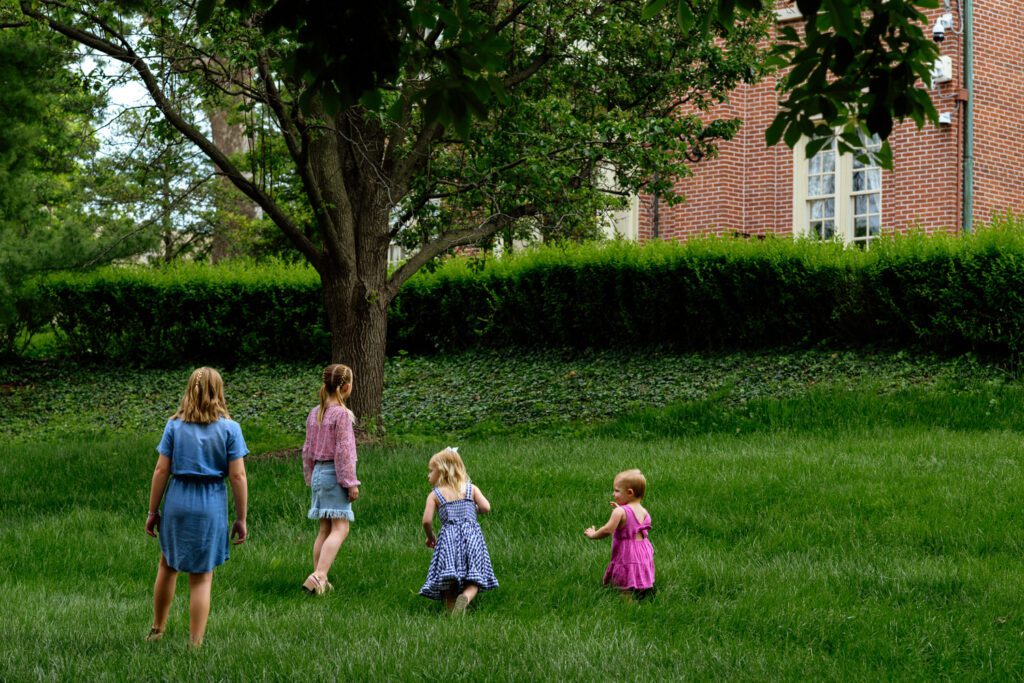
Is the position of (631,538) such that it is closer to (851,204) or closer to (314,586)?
(314,586)

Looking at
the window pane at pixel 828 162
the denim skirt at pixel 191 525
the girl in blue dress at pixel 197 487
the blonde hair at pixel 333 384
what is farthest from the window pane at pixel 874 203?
the denim skirt at pixel 191 525

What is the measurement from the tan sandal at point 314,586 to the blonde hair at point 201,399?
6.25ft

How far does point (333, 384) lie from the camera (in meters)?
8.44

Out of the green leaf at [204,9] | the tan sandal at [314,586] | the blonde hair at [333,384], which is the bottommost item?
the tan sandal at [314,586]

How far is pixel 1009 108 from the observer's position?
2188 centimetres

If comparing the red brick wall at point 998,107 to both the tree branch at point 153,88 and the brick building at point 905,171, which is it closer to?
the brick building at point 905,171

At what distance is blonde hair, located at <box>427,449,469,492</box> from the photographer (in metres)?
7.68

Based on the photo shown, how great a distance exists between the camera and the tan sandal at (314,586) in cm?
809

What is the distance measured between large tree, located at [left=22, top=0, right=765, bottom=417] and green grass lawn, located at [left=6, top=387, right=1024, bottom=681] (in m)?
2.30

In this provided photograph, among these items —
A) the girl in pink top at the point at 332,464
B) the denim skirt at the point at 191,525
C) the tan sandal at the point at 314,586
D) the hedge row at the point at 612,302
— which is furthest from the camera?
the hedge row at the point at 612,302

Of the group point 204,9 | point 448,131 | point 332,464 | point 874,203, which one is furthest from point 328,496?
point 874,203

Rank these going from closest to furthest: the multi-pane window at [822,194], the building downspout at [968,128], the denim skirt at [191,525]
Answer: the denim skirt at [191,525]
the building downspout at [968,128]
the multi-pane window at [822,194]

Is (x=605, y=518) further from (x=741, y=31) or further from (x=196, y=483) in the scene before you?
(x=741, y=31)

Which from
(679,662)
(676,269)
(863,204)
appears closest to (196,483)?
(679,662)
